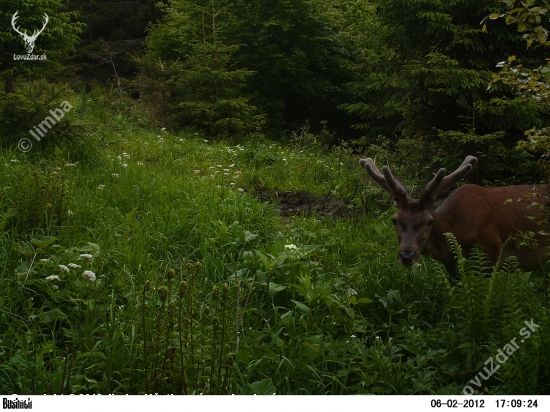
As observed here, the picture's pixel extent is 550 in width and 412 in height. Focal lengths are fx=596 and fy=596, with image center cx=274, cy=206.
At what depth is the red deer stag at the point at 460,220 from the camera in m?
5.40

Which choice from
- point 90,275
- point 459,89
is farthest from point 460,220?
point 459,89

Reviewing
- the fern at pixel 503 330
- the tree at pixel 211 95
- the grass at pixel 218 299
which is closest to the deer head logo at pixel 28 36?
the grass at pixel 218 299

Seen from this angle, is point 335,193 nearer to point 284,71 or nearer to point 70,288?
point 70,288

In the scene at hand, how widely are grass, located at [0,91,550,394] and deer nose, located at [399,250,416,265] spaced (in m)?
0.25

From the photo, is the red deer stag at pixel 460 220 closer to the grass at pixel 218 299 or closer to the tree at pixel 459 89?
the grass at pixel 218 299

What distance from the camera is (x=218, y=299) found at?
4305 millimetres

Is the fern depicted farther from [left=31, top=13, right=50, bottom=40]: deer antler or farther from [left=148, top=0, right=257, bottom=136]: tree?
[left=148, top=0, right=257, bottom=136]: tree

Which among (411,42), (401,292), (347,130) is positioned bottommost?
(347,130)

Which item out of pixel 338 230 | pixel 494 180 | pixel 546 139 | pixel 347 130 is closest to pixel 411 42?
pixel 494 180

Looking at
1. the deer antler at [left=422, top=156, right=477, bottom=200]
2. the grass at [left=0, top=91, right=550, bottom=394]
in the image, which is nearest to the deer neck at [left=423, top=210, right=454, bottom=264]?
the grass at [left=0, top=91, right=550, bottom=394]

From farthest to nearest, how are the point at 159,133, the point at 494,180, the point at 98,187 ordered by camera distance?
the point at 159,133 → the point at 494,180 → the point at 98,187

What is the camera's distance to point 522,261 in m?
5.55

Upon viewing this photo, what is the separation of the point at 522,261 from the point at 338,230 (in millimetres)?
2054

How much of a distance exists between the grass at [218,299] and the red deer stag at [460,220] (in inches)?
10.6
